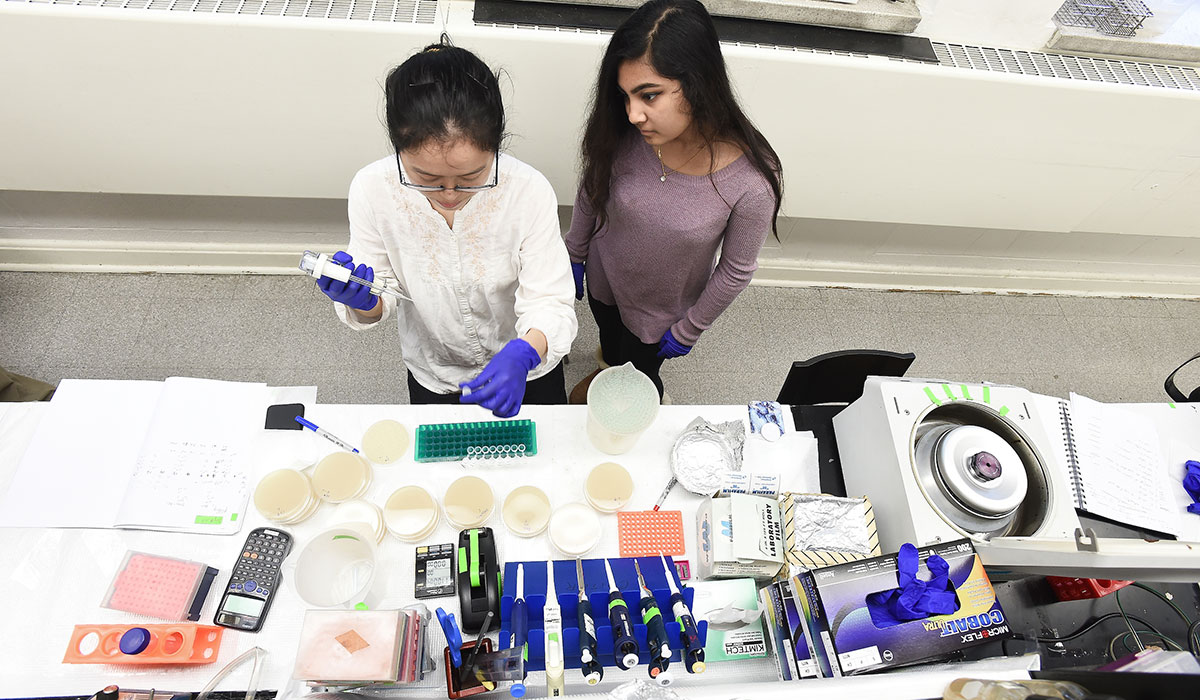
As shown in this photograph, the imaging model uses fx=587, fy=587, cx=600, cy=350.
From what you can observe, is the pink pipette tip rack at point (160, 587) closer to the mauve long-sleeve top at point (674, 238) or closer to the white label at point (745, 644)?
the white label at point (745, 644)

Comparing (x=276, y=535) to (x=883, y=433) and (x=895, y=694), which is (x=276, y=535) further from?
(x=883, y=433)

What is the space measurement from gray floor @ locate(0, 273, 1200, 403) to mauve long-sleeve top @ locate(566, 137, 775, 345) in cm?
73

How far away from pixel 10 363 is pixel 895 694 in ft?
9.17

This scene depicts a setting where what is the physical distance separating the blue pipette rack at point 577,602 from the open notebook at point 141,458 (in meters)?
0.59

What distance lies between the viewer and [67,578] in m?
1.03

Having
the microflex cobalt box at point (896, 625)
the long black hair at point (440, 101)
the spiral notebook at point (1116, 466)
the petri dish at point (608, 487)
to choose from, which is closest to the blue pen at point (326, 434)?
the petri dish at point (608, 487)

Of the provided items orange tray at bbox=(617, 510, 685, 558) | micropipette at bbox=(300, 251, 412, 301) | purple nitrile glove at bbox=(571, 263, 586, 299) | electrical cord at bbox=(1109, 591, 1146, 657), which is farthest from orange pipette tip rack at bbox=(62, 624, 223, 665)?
electrical cord at bbox=(1109, 591, 1146, 657)

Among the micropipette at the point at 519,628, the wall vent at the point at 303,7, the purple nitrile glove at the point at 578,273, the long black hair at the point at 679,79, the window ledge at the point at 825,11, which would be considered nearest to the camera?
the micropipette at the point at 519,628

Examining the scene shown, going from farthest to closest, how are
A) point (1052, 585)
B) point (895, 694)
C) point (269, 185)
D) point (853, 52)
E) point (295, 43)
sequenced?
1. point (269, 185)
2. point (853, 52)
3. point (295, 43)
4. point (1052, 585)
5. point (895, 694)

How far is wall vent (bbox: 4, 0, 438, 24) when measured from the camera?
1.39 m

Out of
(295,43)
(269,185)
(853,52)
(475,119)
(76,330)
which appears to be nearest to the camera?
(475,119)

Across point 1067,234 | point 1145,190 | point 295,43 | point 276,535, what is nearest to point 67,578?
point 276,535

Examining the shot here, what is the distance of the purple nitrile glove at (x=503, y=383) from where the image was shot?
1.10 metres

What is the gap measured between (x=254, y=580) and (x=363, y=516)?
0.20 meters
